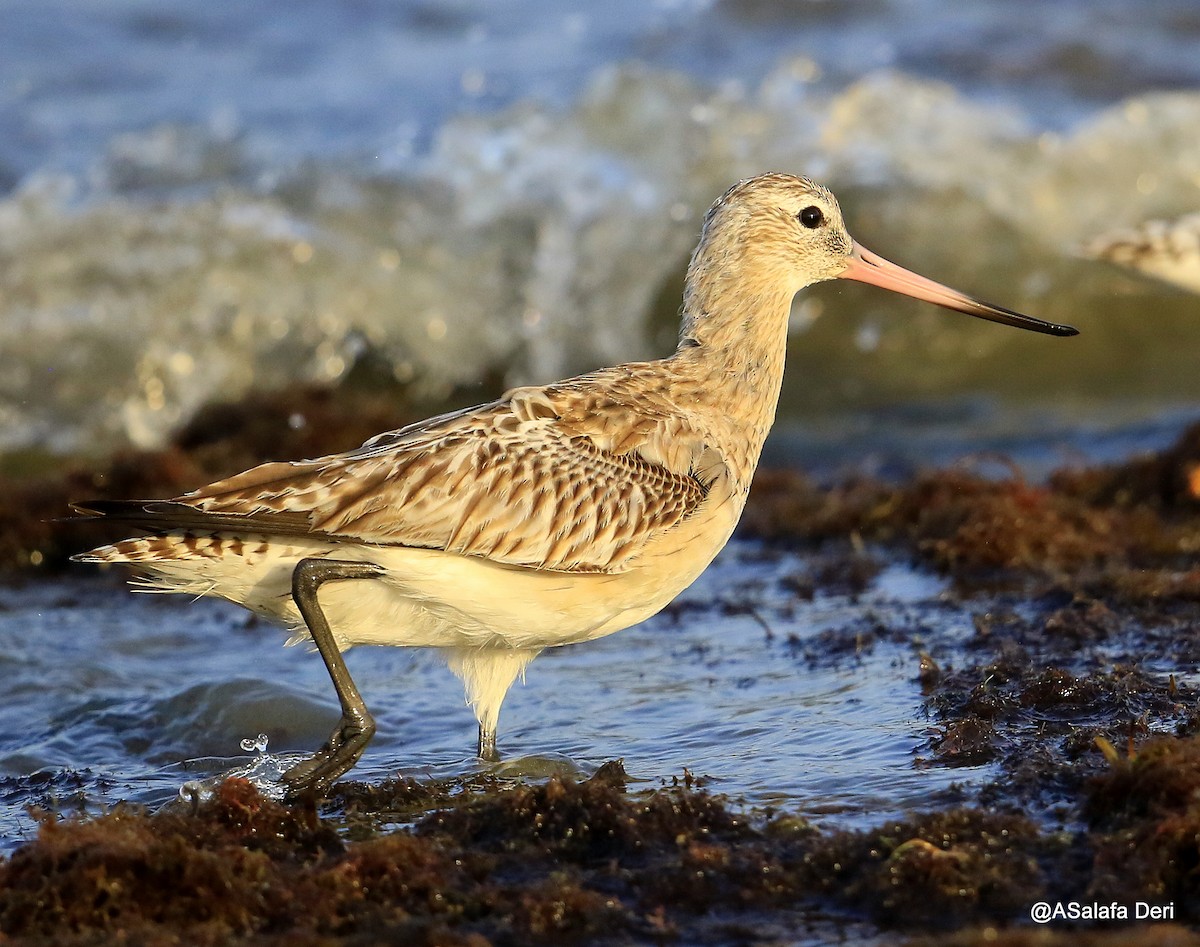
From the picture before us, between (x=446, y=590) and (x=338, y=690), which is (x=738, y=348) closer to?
(x=446, y=590)

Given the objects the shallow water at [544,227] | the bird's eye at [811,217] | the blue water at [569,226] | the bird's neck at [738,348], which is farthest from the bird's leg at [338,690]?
the shallow water at [544,227]

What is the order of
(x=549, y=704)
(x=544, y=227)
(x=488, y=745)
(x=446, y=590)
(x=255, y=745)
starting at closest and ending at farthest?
(x=446, y=590) < (x=488, y=745) < (x=255, y=745) < (x=549, y=704) < (x=544, y=227)

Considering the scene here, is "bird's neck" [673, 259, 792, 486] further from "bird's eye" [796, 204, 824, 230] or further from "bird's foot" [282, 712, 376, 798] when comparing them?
"bird's foot" [282, 712, 376, 798]

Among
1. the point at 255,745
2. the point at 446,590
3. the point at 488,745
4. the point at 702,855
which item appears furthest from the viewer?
the point at 255,745

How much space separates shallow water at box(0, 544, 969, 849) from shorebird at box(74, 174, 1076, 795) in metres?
0.60

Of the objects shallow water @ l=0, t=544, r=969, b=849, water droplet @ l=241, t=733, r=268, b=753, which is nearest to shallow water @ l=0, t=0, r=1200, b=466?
shallow water @ l=0, t=544, r=969, b=849

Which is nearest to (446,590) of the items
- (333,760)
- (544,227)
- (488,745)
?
(333,760)

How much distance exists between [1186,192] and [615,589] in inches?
485

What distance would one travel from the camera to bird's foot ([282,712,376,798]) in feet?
18.2

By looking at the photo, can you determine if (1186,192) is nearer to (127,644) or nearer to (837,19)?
(837,19)

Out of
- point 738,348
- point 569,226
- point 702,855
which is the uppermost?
point 569,226

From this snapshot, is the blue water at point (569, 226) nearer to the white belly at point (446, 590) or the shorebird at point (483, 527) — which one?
the shorebird at point (483, 527)

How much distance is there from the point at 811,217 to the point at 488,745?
2.59 meters

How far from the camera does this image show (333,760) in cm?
555
